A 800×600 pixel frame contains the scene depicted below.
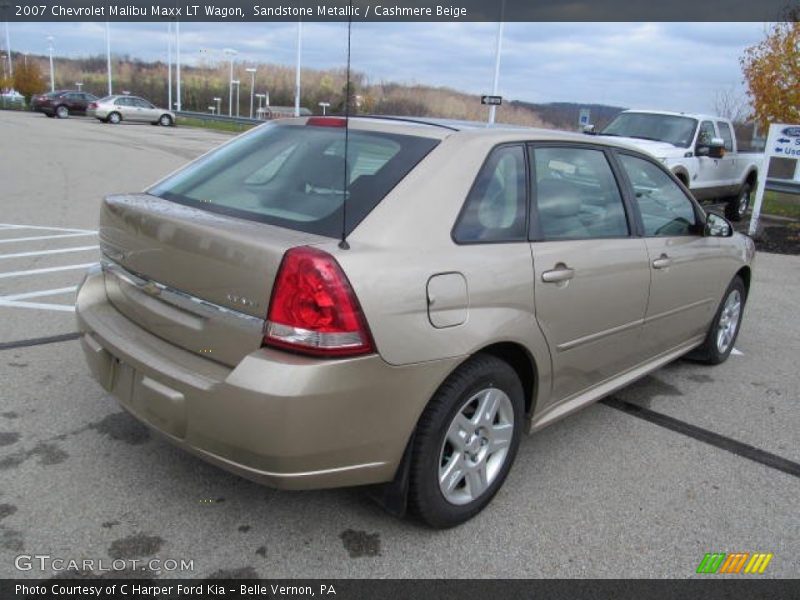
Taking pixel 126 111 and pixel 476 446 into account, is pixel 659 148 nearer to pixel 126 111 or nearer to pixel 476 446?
pixel 476 446

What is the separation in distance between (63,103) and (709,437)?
134 feet

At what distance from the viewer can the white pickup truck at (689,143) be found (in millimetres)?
10672

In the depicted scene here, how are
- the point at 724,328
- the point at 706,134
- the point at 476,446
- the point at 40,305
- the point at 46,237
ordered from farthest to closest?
1. the point at 706,134
2. the point at 46,237
3. the point at 40,305
4. the point at 724,328
5. the point at 476,446

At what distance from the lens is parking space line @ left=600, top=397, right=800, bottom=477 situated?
12.0 feet

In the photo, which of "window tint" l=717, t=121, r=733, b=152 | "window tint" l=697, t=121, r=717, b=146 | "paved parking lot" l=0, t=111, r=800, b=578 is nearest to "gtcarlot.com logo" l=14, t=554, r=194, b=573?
"paved parking lot" l=0, t=111, r=800, b=578

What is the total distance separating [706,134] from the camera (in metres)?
11.3

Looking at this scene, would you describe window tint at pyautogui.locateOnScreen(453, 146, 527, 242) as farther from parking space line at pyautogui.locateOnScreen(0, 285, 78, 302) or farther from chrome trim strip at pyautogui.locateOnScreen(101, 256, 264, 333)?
parking space line at pyautogui.locateOnScreen(0, 285, 78, 302)

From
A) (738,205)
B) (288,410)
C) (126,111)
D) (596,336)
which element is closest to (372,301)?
(288,410)

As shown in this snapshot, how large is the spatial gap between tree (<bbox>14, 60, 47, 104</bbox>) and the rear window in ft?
222

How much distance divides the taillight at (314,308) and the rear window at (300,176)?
235 mm

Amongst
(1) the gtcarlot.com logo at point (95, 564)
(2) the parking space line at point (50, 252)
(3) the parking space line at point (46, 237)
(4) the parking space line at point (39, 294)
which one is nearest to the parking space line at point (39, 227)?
(3) the parking space line at point (46, 237)

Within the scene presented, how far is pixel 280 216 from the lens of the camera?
2.72 meters

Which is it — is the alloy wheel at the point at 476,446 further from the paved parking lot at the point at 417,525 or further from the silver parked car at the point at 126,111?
the silver parked car at the point at 126,111

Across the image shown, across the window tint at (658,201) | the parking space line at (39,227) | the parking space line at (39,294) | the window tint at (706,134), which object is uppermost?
the window tint at (706,134)
